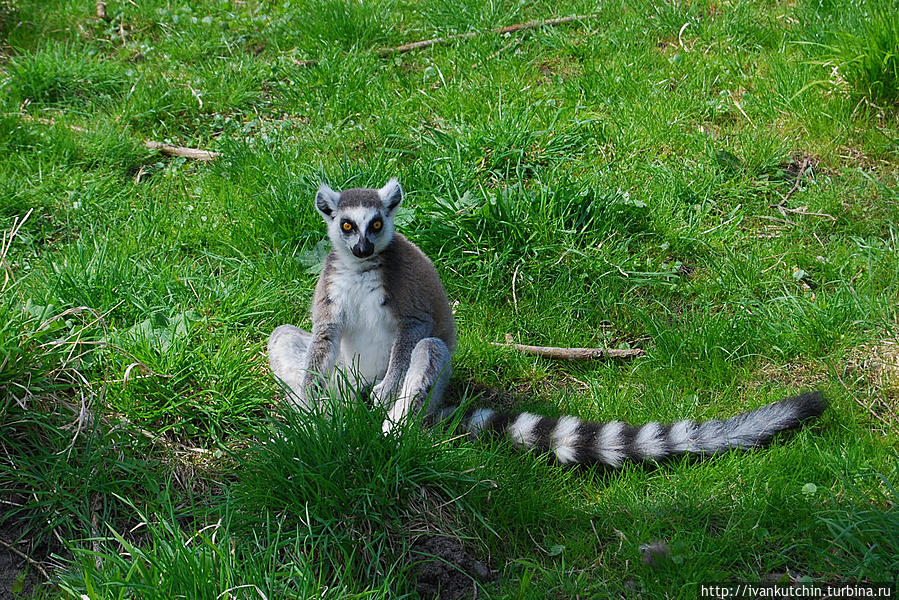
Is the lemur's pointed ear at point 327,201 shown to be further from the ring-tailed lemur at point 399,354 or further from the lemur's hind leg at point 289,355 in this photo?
the lemur's hind leg at point 289,355

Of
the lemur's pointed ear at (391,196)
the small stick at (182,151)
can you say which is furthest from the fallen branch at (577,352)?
the small stick at (182,151)

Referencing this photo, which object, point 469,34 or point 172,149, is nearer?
point 172,149

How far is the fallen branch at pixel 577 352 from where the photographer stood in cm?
411

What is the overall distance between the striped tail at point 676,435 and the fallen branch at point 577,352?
2.49ft

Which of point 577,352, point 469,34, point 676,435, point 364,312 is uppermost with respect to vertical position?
point 469,34

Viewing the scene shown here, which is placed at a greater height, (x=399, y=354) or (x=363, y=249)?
(x=363, y=249)

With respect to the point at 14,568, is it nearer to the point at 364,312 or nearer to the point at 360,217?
the point at 364,312

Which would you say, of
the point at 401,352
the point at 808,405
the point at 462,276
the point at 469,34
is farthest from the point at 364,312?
the point at 469,34

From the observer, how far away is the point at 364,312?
3734mm

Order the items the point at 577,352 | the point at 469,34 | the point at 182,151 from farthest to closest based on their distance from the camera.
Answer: the point at 469,34 → the point at 182,151 → the point at 577,352

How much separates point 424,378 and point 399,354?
0.21 metres

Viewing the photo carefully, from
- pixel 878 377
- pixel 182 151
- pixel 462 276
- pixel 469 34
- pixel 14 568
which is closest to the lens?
pixel 14 568

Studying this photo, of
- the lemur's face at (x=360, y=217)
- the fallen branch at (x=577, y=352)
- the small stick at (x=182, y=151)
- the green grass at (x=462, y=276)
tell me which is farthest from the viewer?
Result: the small stick at (x=182, y=151)

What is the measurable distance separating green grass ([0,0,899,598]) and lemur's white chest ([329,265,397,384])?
498 millimetres
